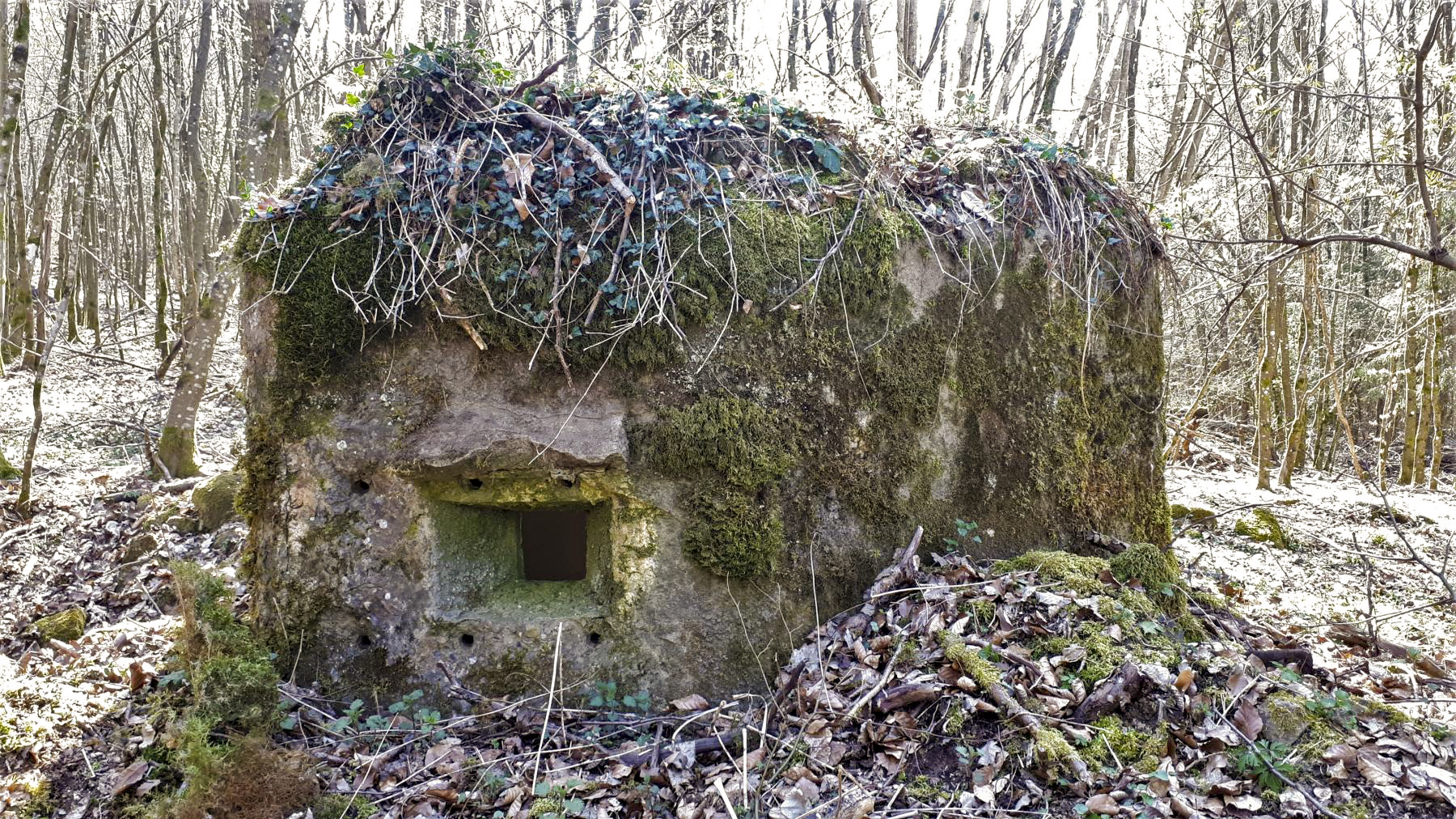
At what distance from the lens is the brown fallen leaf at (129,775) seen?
306cm

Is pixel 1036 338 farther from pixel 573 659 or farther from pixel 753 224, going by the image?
pixel 573 659

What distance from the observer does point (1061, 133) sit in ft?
15.3

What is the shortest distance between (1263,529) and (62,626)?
809 centimetres

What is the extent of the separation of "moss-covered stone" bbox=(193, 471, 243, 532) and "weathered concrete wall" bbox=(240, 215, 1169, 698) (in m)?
2.84

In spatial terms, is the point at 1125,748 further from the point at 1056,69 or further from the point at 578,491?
the point at 1056,69

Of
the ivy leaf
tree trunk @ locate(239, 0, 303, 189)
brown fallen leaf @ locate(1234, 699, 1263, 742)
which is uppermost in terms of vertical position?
tree trunk @ locate(239, 0, 303, 189)

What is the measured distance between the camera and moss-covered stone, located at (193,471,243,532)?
604cm

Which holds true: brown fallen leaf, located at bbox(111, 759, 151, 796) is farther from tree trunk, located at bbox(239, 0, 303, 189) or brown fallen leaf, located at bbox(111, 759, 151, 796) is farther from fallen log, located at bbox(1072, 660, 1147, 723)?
tree trunk, located at bbox(239, 0, 303, 189)

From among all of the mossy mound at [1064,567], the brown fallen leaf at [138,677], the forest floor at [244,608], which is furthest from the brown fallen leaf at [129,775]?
the mossy mound at [1064,567]

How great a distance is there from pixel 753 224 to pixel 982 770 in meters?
2.35

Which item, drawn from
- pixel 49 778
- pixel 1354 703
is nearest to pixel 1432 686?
pixel 1354 703

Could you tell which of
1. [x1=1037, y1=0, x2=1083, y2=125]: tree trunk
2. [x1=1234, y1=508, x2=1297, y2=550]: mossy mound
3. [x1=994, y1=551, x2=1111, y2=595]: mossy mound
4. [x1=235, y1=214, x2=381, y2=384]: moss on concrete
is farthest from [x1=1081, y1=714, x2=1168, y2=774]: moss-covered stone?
[x1=1037, y1=0, x2=1083, y2=125]: tree trunk

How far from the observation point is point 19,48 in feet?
19.2

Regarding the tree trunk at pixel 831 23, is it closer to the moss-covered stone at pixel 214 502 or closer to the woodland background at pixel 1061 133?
the woodland background at pixel 1061 133
